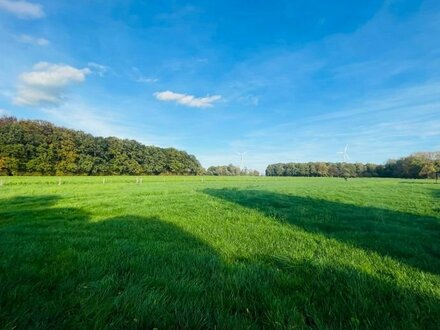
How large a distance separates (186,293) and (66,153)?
104914 millimetres

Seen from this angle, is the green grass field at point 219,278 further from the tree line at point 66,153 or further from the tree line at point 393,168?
the tree line at point 393,168

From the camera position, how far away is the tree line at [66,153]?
A: 83812 millimetres

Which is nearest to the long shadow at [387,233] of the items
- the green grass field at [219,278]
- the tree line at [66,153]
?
the green grass field at [219,278]

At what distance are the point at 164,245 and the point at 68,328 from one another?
417 cm

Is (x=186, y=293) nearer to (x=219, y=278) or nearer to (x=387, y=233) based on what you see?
(x=219, y=278)

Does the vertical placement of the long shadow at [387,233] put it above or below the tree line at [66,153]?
below

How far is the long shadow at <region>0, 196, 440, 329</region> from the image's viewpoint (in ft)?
10.6

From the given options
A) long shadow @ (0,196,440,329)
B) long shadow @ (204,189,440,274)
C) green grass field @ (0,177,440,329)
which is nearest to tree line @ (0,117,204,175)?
green grass field @ (0,177,440,329)

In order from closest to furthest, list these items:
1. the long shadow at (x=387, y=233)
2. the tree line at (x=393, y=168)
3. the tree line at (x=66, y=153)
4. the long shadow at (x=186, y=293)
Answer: the long shadow at (x=186, y=293) < the long shadow at (x=387, y=233) < the tree line at (x=66, y=153) < the tree line at (x=393, y=168)

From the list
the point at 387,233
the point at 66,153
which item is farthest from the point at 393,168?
the point at 387,233

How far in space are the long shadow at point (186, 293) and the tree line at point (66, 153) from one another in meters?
94.6

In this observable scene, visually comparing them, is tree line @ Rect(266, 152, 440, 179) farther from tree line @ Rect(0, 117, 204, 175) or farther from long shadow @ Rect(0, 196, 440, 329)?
long shadow @ Rect(0, 196, 440, 329)

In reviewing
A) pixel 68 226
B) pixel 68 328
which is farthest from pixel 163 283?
pixel 68 226

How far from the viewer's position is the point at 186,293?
4.03 metres
